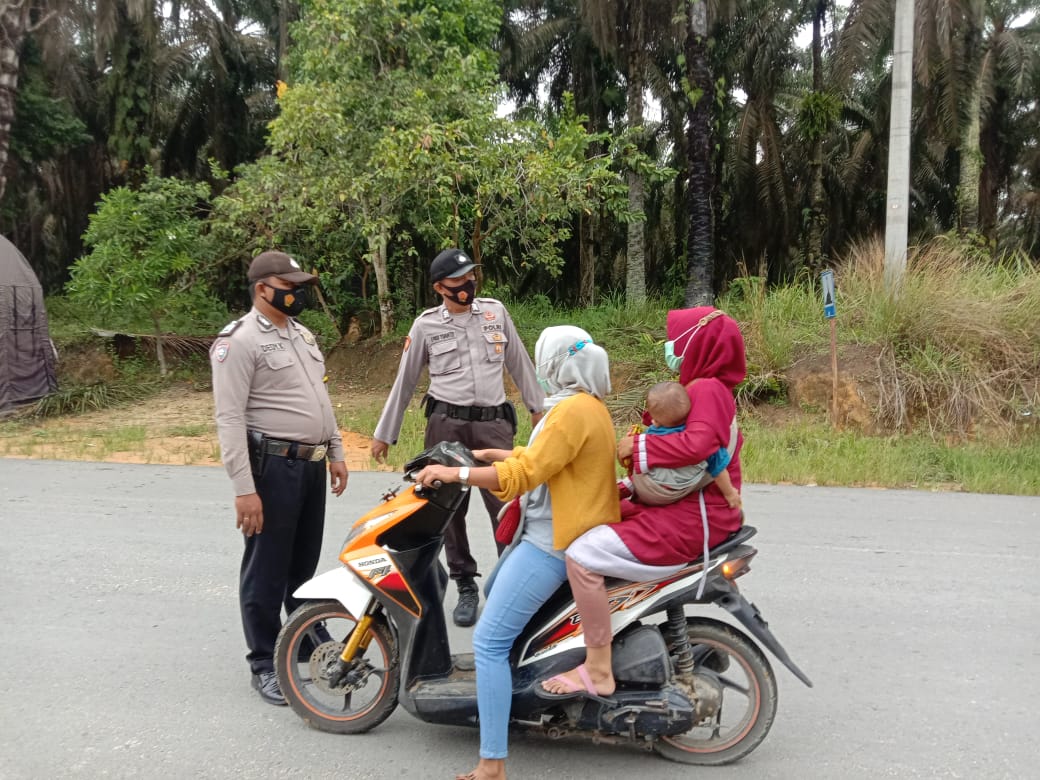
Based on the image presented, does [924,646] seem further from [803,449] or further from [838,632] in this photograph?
[803,449]

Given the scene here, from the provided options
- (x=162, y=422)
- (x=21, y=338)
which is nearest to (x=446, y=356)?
(x=162, y=422)

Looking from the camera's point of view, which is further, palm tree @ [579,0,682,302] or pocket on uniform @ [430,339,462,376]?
palm tree @ [579,0,682,302]

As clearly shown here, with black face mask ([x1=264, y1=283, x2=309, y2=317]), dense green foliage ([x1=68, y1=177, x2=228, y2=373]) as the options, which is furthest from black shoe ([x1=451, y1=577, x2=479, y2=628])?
dense green foliage ([x1=68, y1=177, x2=228, y2=373])

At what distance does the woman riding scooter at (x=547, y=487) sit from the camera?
9.59 feet

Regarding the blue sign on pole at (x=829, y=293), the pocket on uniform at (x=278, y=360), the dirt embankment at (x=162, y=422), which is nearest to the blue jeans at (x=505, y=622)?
the pocket on uniform at (x=278, y=360)

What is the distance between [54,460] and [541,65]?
18.4 m

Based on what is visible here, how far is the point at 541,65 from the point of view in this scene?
24188 mm

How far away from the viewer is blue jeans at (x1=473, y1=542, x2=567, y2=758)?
2.97m

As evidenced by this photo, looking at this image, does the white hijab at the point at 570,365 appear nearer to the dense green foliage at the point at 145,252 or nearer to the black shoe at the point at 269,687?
the black shoe at the point at 269,687

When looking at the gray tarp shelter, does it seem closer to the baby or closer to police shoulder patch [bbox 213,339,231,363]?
police shoulder patch [bbox 213,339,231,363]

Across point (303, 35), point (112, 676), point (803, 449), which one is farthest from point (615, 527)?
point (303, 35)

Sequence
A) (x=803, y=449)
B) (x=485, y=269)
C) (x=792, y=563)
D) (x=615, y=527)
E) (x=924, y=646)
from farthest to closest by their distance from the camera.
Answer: (x=485, y=269) → (x=803, y=449) → (x=792, y=563) → (x=924, y=646) → (x=615, y=527)

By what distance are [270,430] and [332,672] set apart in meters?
1.06

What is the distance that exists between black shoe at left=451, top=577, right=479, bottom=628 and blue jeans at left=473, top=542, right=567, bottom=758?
4.94 feet
